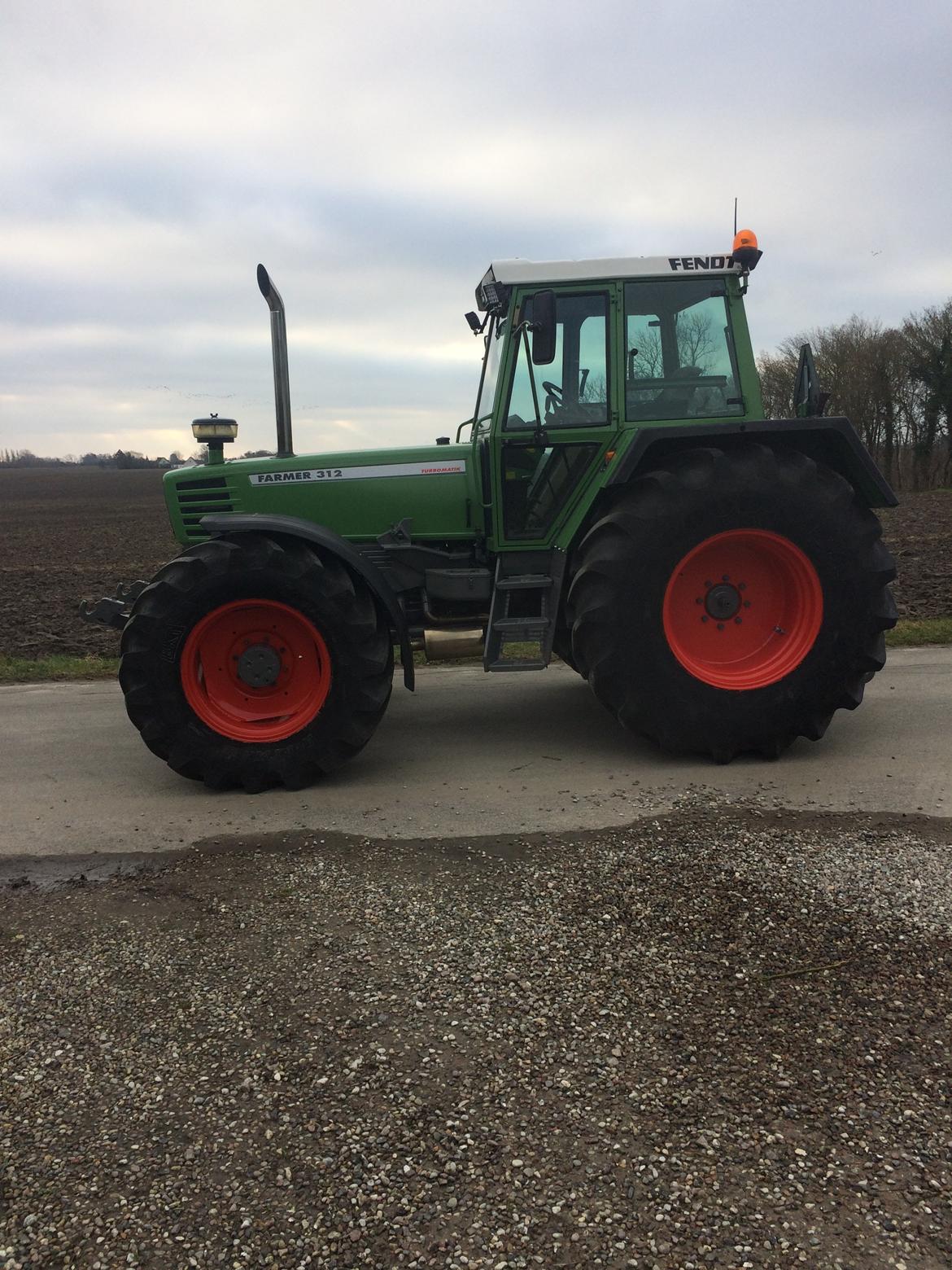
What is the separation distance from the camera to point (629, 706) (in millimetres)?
4551

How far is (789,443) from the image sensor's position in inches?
185

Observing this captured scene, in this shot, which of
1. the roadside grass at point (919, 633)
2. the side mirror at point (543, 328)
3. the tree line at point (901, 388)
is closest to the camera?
the side mirror at point (543, 328)

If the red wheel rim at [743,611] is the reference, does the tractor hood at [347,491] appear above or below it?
above

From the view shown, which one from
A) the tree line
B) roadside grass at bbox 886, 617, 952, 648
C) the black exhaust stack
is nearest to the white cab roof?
the black exhaust stack

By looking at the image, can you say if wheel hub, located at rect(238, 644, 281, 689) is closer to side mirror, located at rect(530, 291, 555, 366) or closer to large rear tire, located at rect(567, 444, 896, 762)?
large rear tire, located at rect(567, 444, 896, 762)

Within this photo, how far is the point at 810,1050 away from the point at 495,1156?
0.91 metres

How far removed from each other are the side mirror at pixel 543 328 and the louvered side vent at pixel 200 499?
1.97 metres

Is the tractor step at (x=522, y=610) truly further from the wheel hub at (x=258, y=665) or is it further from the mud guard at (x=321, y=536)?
the wheel hub at (x=258, y=665)

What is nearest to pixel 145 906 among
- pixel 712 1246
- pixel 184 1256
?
pixel 184 1256

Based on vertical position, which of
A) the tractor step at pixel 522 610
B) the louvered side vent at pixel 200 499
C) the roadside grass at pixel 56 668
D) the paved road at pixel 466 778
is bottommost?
the paved road at pixel 466 778

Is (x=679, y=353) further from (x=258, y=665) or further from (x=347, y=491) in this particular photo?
(x=258, y=665)

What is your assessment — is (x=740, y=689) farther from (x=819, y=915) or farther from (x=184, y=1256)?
(x=184, y=1256)

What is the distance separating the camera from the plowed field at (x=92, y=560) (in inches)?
332

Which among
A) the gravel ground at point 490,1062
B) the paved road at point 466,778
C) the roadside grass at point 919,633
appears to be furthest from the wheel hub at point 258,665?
the roadside grass at point 919,633
